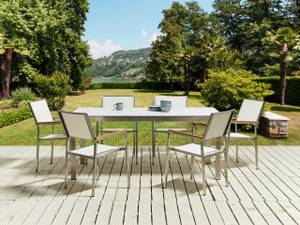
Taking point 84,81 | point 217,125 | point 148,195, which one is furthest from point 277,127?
point 84,81

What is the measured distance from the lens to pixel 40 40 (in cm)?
2223

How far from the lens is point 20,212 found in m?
3.54

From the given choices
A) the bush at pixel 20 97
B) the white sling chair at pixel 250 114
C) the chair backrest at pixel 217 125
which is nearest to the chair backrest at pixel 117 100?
the white sling chair at pixel 250 114

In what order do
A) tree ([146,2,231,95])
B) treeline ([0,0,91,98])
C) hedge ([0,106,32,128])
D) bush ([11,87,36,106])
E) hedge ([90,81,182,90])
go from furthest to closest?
hedge ([90,81,182,90]), tree ([146,2,231,95]), treeline ([0,0,91,98]), bush ([11,87,36,106]), hedge ([0,106,32,128])

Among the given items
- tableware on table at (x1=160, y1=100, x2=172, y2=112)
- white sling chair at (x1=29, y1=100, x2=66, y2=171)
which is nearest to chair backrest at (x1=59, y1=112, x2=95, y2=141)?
white sling chair at (x1=29, y1=100, x2=66, y2=171)

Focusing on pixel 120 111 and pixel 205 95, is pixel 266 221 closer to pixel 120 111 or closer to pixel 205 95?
pixel 120 111

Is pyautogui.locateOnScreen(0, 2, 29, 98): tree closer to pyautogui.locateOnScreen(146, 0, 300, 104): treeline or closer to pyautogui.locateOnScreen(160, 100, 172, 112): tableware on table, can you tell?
pyautogui.locateOnScreen(146, 0, 300, 104): treeline

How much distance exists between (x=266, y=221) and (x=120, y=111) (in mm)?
2627

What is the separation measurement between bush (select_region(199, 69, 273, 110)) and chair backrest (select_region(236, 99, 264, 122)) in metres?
2.86

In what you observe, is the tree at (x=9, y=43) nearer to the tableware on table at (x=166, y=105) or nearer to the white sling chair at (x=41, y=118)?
the white sling chair at (x=41, y=118)

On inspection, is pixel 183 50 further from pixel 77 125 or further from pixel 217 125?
pixel 77 125

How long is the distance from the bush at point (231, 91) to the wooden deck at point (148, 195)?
2.98m

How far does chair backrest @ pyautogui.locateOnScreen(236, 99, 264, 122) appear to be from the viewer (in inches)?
206

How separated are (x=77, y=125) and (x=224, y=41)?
81.0ft
